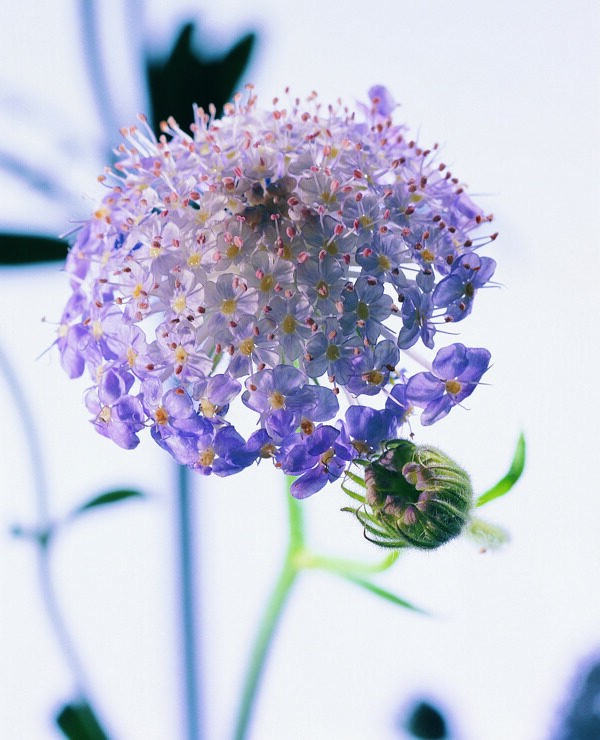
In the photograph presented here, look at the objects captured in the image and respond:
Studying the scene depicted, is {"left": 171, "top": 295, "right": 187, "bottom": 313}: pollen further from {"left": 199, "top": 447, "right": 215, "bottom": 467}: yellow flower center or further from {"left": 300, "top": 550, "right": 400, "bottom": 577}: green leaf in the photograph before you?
{"left": 300, "top": 550, "right": 400, "bottom": 577}: green leaf

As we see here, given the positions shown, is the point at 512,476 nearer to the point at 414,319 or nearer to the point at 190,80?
the point at 414,319

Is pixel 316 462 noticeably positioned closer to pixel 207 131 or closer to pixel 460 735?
pixel 207 131

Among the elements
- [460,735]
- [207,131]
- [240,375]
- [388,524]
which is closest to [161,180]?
[207,131]

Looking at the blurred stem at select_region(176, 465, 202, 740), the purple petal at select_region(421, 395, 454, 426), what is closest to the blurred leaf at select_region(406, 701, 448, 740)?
the blurred stem at select_region(176, 465, 202, 740)

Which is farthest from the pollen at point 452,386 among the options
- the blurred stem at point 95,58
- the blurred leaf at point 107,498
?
the blurred stem at point 95,58

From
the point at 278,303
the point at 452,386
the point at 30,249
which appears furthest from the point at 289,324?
the point at 30,249

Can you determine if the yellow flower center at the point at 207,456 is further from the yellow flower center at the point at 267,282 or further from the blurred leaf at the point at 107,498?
the blurred leaf at the point at 107,498
